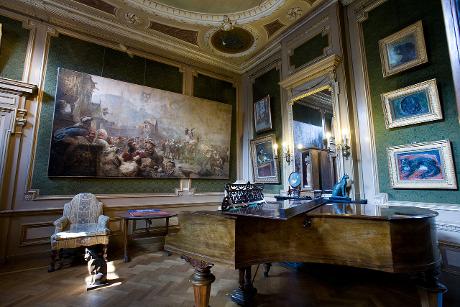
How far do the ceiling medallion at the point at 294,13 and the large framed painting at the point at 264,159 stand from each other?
2440 millimetres

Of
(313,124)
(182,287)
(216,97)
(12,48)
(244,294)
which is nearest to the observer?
(244,294)

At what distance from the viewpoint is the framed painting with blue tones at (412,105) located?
2930 mm

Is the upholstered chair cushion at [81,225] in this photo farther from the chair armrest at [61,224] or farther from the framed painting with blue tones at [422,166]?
the framed painting with blue tones at [422,166]

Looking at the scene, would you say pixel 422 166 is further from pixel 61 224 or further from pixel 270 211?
pixel 61 224

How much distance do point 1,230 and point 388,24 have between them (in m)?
6.77

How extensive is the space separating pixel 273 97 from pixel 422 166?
3.37 metres

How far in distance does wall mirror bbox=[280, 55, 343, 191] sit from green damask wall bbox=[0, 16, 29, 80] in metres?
4.90

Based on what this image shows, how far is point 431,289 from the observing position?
5.82ft

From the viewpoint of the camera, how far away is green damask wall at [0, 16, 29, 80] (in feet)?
13.2

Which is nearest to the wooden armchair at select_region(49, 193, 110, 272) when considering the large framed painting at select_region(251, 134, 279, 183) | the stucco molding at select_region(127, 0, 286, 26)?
the large framed painting at select_region(251, 134, 279, 183)

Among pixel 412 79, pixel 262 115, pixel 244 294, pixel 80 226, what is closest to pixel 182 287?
pixel 244 294

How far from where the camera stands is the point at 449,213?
2.80m

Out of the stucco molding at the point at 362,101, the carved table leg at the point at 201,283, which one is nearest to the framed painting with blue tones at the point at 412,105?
the stucco molding at the point at 362,101

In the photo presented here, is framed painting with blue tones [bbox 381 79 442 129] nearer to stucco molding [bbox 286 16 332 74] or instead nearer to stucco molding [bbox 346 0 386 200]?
stucco molding [bbox 346 0 386 200]
